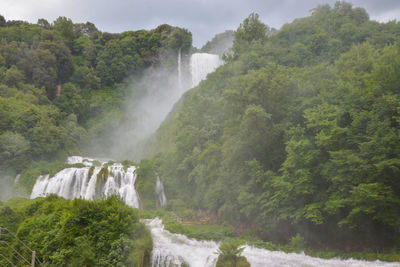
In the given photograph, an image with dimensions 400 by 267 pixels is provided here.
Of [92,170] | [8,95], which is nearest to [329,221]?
[92,170]

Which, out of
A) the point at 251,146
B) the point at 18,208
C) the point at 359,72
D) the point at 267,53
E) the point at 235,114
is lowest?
the point at 18,208

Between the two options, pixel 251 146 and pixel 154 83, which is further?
pixel 154 83

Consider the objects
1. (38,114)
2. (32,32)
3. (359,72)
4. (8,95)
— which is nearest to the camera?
(359,72)

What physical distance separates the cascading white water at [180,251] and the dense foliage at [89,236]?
707 millimetres

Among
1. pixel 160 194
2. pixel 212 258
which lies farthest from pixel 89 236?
pixel 160 194

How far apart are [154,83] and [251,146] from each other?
2161 inches

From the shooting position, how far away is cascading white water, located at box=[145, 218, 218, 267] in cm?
1467

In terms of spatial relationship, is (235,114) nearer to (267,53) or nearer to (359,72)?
(359,72)

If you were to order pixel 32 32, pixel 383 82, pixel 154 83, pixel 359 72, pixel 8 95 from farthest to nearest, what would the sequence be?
pixel 154 83
pixel 32 32
pixel 8 95
pixel 359 72
pixel 383 82

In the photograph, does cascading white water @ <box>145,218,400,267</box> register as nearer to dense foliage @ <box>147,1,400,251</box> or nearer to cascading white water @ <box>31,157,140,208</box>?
dense foliage @ <box>147,1,400,251</box>

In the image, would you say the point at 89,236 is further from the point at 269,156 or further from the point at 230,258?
the point at 269,156

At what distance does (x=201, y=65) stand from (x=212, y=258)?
5327 centimetres

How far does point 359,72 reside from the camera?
20.5 metres

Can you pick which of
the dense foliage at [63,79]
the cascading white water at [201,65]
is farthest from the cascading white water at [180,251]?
the cascading white water at [201,65]
